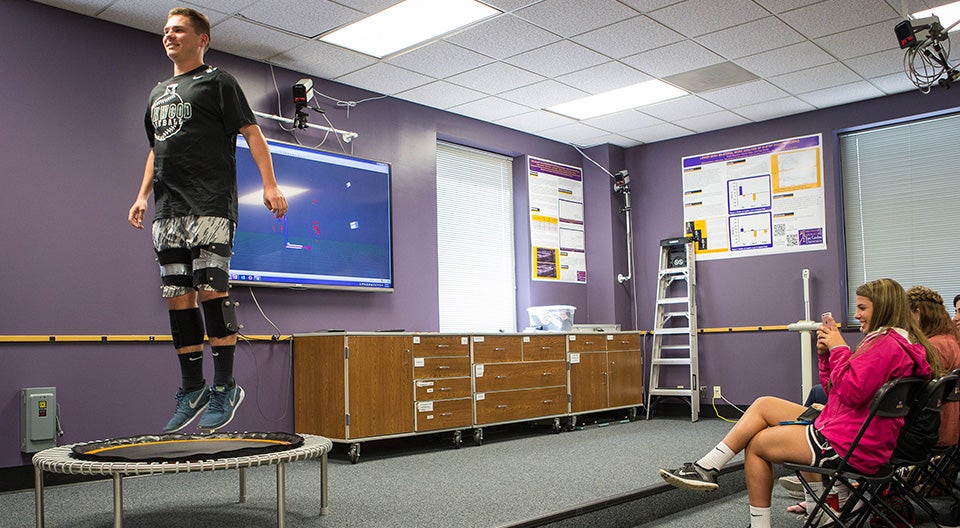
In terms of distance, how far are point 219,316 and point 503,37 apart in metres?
3.11

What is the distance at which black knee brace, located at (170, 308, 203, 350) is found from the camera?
9.27 feet

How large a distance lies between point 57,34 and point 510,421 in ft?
13.0

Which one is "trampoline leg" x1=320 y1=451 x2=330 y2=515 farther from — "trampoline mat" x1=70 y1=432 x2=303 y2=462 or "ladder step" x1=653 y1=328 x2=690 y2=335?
"ladder step" x1=653 y1=328 x2=690 y2=335

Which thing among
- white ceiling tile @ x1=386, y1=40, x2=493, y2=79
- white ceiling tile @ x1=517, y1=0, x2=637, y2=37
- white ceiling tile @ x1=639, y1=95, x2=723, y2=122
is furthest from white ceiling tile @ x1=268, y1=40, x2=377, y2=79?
white ceiling tile @ x1=639, y1=95, x2=723, y2=122

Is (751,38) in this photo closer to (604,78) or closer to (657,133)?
(604,78)

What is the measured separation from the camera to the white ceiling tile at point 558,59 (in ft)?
17.7

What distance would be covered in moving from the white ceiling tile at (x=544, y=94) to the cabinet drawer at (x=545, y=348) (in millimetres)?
1946

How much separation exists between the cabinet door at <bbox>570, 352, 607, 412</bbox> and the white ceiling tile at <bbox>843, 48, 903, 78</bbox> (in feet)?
10.1

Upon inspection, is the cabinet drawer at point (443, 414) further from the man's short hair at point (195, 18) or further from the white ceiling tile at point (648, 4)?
the man's short hair at point (195, 18)

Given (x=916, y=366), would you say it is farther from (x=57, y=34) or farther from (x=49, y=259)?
(x=57, y=34)

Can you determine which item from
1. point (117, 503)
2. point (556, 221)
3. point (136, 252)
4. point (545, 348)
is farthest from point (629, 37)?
point (117, 503)

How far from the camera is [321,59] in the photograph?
213 inches

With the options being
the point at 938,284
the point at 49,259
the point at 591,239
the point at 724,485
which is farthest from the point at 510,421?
the point at 938,284

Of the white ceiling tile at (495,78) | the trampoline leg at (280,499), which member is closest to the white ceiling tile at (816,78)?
the white ceiling tile at (495,78)
